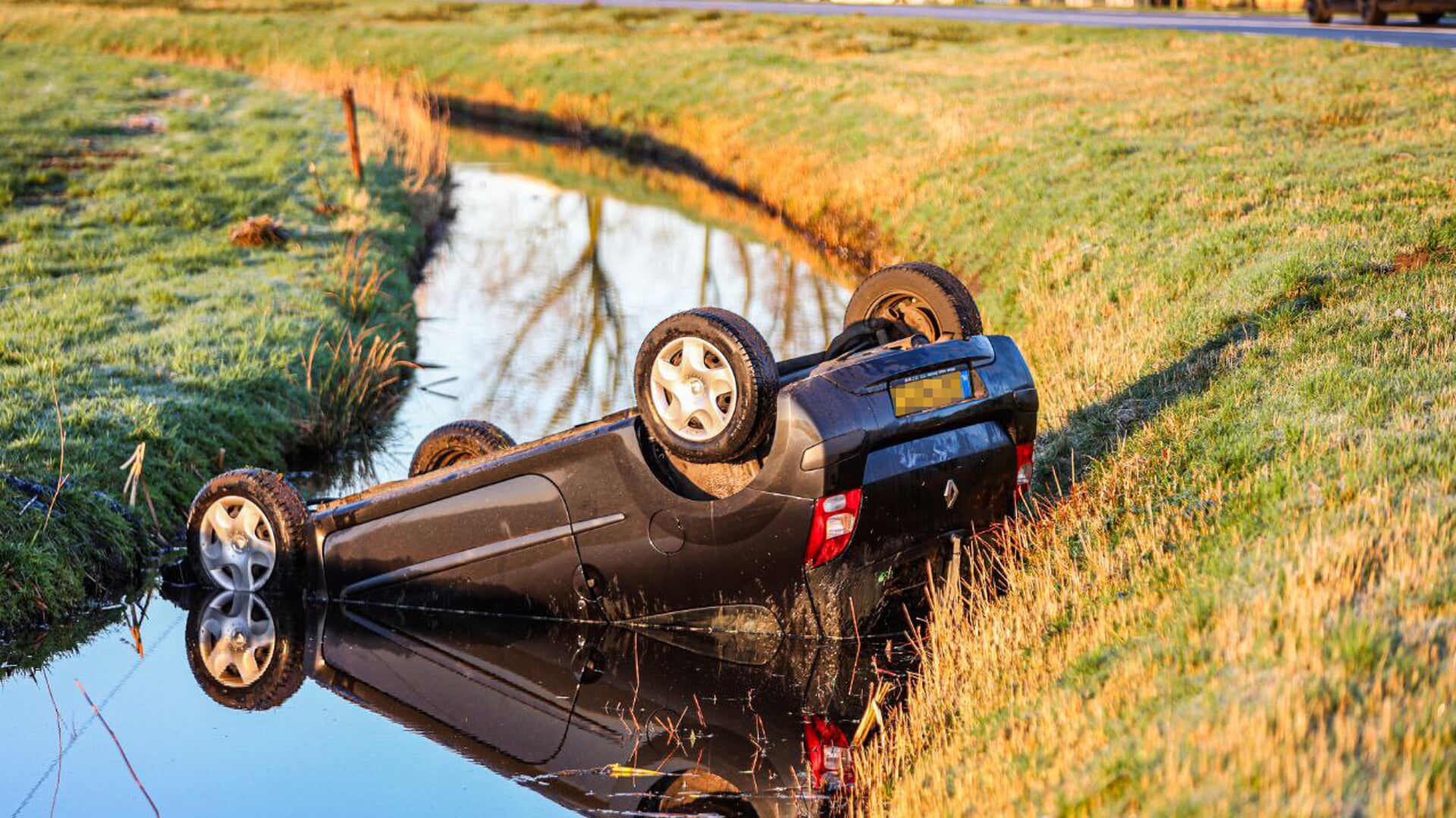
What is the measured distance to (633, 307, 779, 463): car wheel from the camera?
6129mm

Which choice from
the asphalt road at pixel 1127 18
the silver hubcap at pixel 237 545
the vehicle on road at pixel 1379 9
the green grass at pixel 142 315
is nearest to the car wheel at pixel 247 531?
the silver hubcap at pixel 237 545

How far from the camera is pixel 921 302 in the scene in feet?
24.5

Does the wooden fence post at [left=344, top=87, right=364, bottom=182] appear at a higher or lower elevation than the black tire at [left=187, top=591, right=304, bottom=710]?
higher

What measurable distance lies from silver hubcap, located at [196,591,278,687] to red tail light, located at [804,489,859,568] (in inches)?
123

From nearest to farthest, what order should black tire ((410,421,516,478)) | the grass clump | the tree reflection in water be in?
black tire ((410,421,516,478)), the tree reflection in water, the grass clump

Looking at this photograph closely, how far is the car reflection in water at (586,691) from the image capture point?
6035 mm

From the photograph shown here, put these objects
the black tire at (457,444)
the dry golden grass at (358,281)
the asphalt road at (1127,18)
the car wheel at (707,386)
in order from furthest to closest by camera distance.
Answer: the asphalt road at (1127,18) < the dry golden grass at (358,281) < the black tire at (457,444) < the car wheel at (707,386)

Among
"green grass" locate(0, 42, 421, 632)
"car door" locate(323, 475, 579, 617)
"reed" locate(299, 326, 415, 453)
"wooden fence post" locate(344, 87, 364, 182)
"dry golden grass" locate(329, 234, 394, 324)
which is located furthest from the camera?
"wooden fence post" locate(344, 87, 364, 182)

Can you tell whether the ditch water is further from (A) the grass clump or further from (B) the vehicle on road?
(B) the vehicle on road

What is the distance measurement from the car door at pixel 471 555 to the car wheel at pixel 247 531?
256 mm

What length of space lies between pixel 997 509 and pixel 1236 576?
69.8 inches

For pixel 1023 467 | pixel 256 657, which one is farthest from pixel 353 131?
pixel 1023 467

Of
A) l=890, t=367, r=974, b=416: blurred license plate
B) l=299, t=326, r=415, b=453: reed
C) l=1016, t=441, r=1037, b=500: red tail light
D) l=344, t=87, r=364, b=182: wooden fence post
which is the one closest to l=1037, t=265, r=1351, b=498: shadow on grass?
l=1016, t=441, r=1037, b=500: red tail light

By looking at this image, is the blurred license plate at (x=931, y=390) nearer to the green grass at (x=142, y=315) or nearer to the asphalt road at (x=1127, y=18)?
the green grass at (x=142, y=315)
